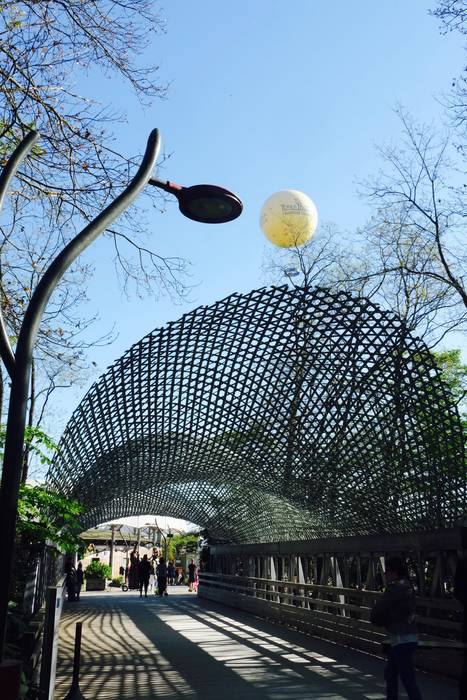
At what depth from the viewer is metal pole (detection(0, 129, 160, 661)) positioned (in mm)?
2521

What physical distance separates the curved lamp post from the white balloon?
8135 mm

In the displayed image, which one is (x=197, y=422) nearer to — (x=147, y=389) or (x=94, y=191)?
(x=147, y=389)

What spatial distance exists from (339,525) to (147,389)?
4489 mm

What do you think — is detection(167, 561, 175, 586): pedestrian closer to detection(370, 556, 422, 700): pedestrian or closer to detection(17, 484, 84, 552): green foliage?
detection(17, 484, 84, 552): green foliage

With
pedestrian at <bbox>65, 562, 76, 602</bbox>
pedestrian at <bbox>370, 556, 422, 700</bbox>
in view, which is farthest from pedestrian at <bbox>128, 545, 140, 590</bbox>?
pedestrian at <bbox>370, 556, 422, 700</bbox>

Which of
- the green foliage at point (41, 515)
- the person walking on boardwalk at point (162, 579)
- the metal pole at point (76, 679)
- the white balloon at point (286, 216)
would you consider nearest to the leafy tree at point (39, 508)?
the green foliage at point (41, 515)

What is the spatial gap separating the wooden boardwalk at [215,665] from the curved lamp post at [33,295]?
4243 mm

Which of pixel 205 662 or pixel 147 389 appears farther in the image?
pixel 147 389

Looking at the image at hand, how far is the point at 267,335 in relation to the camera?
12188mm

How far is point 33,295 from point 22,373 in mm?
355

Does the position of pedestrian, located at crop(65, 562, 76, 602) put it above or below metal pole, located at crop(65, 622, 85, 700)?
above

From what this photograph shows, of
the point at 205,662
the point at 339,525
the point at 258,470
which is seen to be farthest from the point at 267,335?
the point at 205,662

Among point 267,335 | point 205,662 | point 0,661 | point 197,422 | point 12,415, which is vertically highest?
point 267,335

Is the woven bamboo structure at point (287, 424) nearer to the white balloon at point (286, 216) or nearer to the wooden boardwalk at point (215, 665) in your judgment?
the white balloon at point (286, 216)
